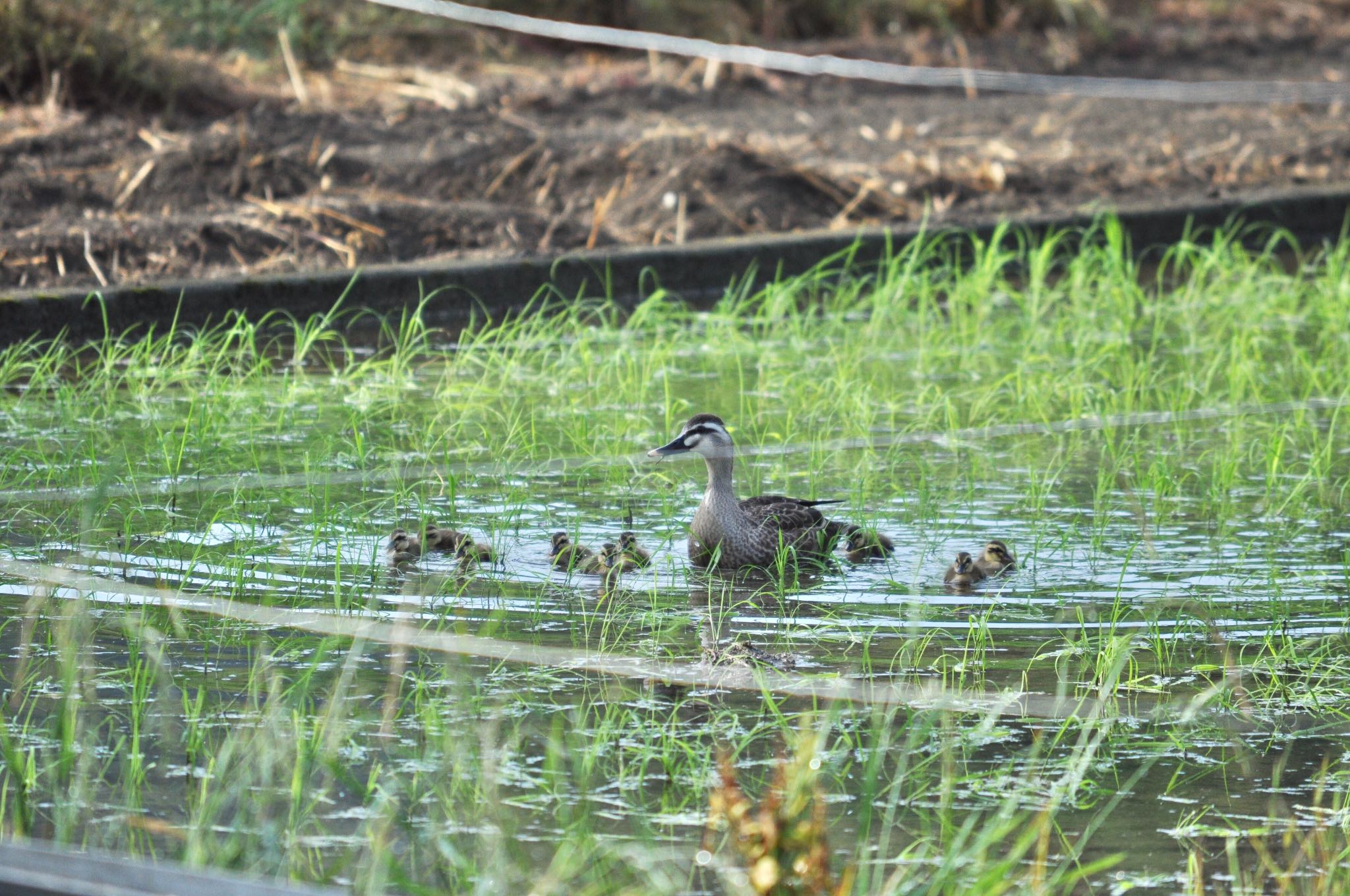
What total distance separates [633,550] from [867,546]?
0.81 m

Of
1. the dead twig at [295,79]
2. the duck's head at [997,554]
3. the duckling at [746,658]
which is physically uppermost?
the dead twig at [295,79]

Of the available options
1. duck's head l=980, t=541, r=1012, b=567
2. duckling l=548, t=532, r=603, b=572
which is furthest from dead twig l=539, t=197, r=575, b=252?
duck's head l=980, t=541, r=1012, b=567

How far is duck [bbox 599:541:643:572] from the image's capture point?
536 centimetres

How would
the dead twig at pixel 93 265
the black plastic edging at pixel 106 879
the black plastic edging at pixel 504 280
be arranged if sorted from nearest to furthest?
the black plastic edging at pixel 106 879 → the black plastic edging at pixel 504 280 → the dead twig at pixel 93 265

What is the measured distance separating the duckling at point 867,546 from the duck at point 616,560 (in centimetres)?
75

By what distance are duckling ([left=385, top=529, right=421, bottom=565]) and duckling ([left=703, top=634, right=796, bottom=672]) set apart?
1228mm

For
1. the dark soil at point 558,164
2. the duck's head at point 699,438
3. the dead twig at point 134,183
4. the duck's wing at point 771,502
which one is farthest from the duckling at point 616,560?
the dead twig at point 134,183

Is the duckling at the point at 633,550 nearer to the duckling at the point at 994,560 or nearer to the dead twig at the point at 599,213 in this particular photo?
the duckling at the point at 994,560

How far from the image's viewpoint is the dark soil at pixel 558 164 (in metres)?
9.98

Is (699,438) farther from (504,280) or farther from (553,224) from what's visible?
(553,224)

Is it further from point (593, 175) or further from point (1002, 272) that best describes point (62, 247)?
point (1002, 272)

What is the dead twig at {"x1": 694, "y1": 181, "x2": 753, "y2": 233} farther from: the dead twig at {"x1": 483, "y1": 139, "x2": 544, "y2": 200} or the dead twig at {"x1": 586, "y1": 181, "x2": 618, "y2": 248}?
the dead twig at {"x1": 483, "y1": 139, "x2": 544, "y2": 200}

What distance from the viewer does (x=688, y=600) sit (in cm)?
538

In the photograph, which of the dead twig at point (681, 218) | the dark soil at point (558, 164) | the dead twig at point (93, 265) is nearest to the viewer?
the dead twig at point (93, 265)
